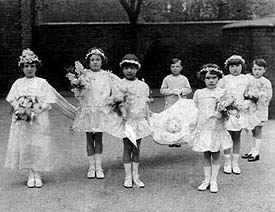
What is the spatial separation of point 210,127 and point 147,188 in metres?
1.10

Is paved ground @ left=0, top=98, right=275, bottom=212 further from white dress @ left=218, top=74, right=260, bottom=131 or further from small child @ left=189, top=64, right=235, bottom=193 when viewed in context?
white dress @ left=218, top=74, right=260, bottom=131

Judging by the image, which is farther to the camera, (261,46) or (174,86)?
(261,46)

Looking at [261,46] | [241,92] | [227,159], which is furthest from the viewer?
[261,46]

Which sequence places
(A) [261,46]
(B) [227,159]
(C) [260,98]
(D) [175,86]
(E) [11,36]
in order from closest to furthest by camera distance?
(B) [227,159]
(C) [260,98]
(D) [175,86]
(A) [261,46]
(E) [11,36]

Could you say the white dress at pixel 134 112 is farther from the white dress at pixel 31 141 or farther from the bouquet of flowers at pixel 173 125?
the bouquet of flowers at pixel 173 125

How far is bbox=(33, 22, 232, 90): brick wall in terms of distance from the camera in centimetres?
1841

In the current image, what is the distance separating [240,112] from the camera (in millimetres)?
7559

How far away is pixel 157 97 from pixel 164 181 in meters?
9.94

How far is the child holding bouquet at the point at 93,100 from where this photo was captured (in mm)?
7074

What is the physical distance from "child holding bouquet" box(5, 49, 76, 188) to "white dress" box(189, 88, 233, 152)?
1.92 m

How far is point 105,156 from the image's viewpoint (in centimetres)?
842

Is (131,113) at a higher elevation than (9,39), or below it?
below

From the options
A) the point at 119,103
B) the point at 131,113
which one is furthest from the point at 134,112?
the point at 119,103

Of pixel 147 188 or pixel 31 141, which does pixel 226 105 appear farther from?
pixel 31 141
